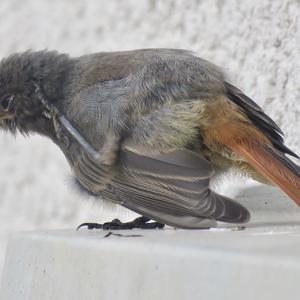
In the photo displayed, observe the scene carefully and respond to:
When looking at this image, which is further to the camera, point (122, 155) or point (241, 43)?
point (241, 43)

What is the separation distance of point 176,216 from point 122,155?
0.25 m

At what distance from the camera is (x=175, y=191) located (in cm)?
Result: 179

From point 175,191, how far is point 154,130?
157 millimetres

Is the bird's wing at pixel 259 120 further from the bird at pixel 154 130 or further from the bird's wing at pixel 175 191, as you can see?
the bird's wing at pixel 175 191

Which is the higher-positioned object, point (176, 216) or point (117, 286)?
point (117, 286)

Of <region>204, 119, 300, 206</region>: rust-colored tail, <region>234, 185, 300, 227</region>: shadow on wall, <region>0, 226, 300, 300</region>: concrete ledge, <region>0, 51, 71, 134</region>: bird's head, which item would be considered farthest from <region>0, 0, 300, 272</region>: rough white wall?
<region>0, 226, 300, 300</region>: concrete ledge

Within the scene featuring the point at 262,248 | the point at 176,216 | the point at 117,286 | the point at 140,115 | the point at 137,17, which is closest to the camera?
the point at 262,248

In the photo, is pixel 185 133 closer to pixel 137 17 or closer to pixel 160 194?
pixel 160 194

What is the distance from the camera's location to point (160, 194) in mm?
1834

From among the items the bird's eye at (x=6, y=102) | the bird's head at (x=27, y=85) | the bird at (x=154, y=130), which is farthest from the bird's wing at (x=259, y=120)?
the bird's eye at (x=6, y=102)

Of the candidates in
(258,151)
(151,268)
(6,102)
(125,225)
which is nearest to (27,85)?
(6,102)

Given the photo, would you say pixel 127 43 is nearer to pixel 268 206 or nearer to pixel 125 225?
pixel 125 225

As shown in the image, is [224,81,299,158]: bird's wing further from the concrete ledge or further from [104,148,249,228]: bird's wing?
the concrete ledge

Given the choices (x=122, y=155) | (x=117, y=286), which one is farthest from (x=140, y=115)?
(x=117, y=286)
